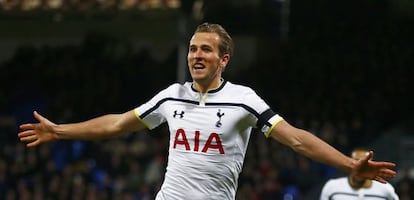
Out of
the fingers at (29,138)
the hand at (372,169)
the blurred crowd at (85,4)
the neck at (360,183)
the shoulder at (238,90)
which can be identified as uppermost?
the blurred crowd at (85,4)

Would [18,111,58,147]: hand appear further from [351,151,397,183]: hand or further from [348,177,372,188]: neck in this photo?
[348,177,372,188]: neck

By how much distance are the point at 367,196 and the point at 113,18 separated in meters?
8.69

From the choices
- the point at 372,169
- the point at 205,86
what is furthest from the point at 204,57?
the point at 372,169

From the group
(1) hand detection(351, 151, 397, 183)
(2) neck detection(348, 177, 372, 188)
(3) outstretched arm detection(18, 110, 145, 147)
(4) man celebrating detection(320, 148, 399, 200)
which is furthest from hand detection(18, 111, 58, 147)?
(2) neck detection(348, 177, 372, 188)

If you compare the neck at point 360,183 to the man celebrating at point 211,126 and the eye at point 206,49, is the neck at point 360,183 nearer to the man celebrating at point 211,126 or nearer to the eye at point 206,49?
the man celebrating at point 211,126

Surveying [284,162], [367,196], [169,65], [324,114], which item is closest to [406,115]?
[324,114]

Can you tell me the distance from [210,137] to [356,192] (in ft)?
12.3

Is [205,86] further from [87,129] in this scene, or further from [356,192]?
[356,192]

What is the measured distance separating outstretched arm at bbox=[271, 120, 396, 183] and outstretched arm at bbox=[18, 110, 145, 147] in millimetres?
803

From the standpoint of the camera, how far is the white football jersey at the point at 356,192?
8609 mm

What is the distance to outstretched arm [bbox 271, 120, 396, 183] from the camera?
497 centimetres

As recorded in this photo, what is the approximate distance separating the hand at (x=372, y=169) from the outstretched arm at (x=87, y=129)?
1.23 meters

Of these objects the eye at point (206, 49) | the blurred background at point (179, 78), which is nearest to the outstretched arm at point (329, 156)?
the eye at point (206, 49)

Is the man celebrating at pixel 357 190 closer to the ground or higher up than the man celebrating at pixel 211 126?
closer to the ground
